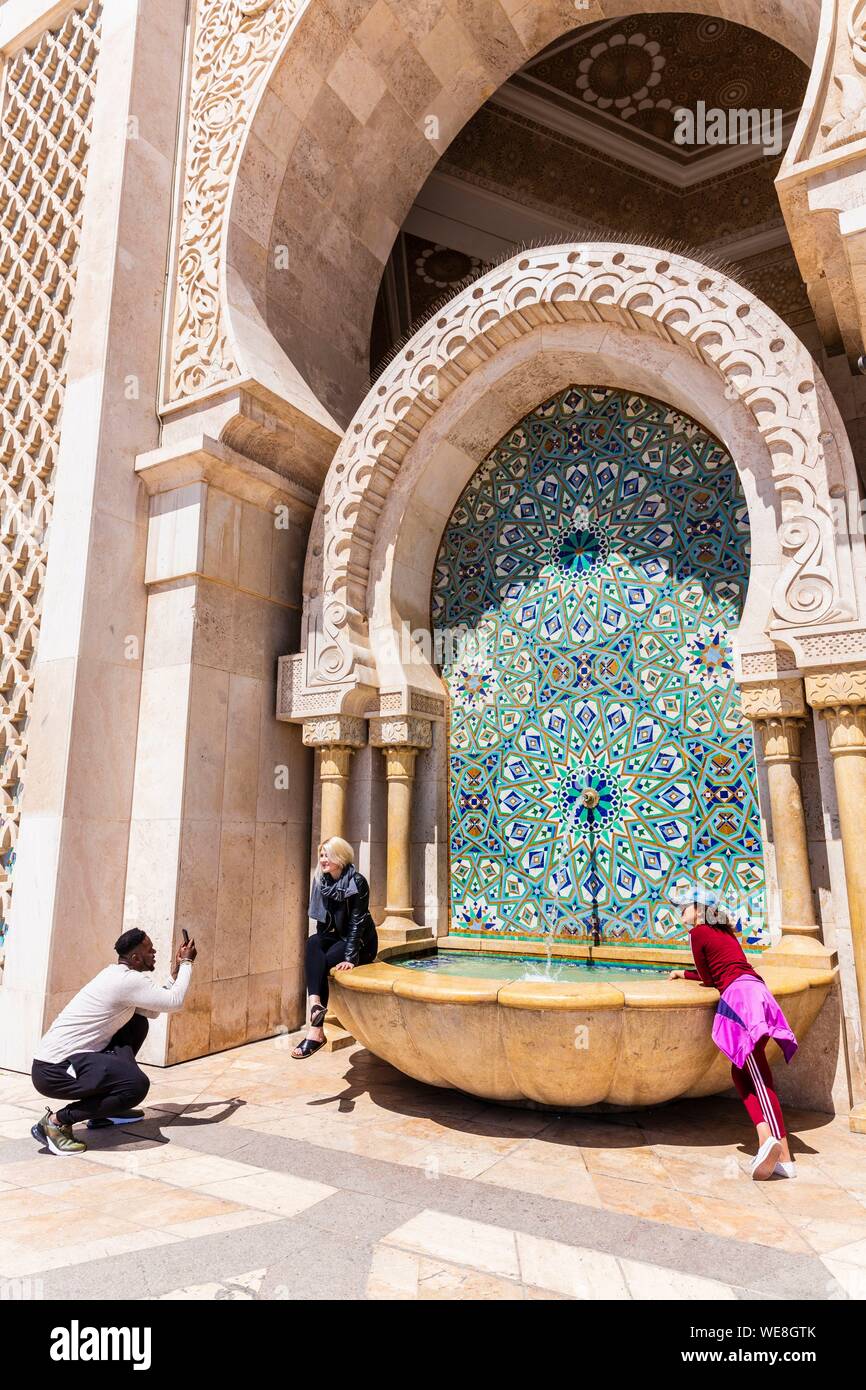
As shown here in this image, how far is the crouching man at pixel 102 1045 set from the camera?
3.10 metres

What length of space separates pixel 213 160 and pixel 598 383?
2.85 m

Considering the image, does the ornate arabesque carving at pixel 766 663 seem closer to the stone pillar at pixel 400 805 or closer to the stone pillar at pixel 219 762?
the stone pillar at pixel 400 805

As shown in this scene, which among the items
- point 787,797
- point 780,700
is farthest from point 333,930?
point 780,700

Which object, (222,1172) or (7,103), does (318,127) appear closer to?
(7,103)

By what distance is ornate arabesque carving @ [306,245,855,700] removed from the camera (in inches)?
138

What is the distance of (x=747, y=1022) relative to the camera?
→ 281 cm

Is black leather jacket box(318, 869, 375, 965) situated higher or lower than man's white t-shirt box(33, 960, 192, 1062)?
higher

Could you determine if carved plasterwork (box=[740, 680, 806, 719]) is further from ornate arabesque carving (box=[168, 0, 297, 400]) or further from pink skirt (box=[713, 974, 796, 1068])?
ornate arabesque carving (box=[168, 0, 297, 400])

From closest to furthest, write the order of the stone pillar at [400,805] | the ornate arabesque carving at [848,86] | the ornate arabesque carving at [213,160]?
the ornate arabesque carving at [848,86] → the stone pillar at [400,805] → the ornate arabesque carving at [213,160]

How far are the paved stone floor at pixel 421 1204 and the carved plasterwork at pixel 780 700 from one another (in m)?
1.61

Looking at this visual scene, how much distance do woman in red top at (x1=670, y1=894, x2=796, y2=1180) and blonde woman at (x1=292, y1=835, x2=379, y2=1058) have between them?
1545mm

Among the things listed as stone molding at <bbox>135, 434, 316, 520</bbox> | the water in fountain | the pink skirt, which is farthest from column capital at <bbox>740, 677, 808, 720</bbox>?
stone molding at <bbox>135, 434, 316, 520</bbox>

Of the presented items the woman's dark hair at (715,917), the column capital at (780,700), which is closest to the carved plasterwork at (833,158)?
the column capital at (780,700)

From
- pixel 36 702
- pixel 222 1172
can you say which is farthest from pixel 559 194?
pixel 222 1172
